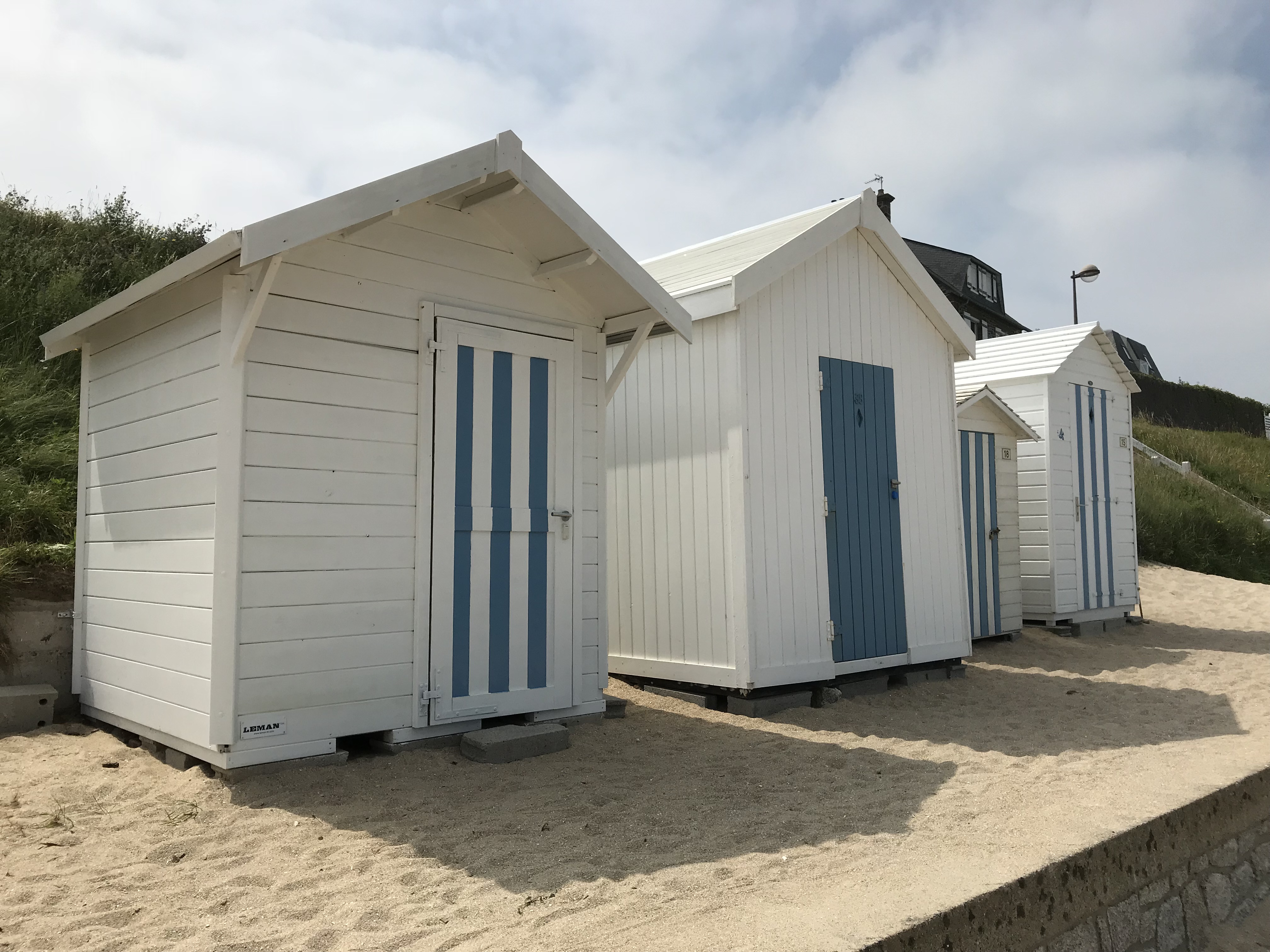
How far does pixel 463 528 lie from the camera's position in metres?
5.23

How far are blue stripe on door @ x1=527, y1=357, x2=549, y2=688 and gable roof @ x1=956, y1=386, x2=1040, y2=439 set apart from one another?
16.2 ft

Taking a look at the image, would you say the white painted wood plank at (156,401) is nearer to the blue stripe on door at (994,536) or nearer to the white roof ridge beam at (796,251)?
the white roof ridge beam at (796,251)

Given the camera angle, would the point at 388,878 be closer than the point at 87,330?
Yes

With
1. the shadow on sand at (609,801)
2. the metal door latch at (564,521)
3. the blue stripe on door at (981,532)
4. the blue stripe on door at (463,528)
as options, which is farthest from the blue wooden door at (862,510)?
the blue stripe on door at (463,528)

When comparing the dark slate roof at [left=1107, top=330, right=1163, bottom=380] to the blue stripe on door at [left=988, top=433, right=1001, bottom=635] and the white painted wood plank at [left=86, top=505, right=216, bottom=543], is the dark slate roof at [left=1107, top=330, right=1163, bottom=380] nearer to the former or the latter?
the blue stripe on door at [left=988, top=433, right=1001, bottom=635]

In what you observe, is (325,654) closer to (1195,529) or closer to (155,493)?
(155,493)

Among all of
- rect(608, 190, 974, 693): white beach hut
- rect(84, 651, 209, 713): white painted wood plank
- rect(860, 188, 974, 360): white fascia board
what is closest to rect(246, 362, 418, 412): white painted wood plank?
rect(84, 651, 209, 713): white painted wood plank

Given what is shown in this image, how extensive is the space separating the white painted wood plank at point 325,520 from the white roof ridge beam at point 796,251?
280 centimetres

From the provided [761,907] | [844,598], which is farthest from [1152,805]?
[844,598]

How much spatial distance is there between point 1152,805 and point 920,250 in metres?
29.7

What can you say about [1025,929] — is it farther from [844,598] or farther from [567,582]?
[844,598]

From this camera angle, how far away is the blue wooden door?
23.4 ft

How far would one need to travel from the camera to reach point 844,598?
23.4 feet

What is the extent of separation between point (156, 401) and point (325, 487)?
1.18 m
